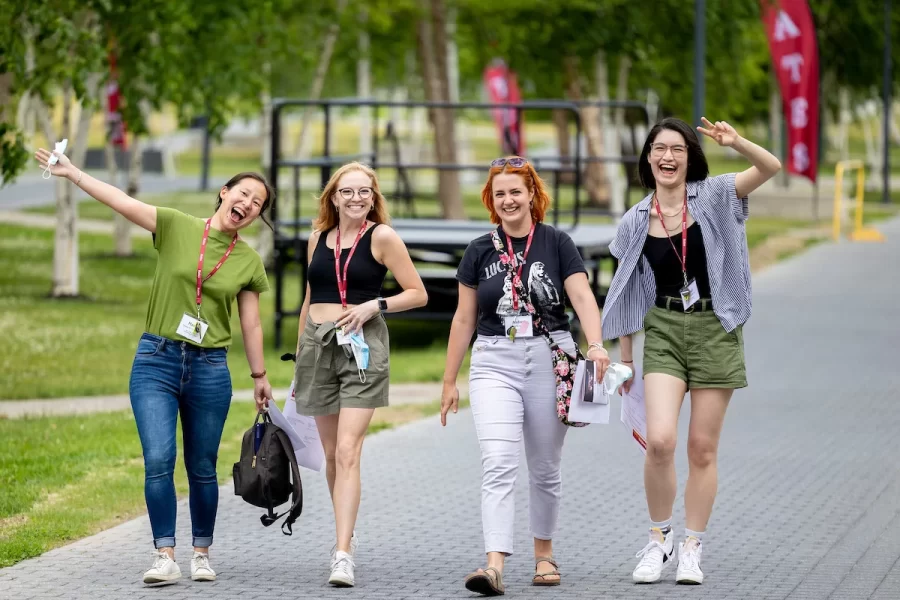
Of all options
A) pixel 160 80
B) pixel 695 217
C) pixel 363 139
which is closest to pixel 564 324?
pixel 695 217

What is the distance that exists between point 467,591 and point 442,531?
3.99 feet

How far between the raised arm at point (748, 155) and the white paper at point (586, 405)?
937 millimetres

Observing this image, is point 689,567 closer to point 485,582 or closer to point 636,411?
point 636,411

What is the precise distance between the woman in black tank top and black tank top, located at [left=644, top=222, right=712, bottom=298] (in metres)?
0.97

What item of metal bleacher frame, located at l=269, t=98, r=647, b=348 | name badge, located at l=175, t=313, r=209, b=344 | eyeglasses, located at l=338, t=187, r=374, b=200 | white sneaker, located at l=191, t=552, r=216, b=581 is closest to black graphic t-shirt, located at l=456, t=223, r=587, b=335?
eyeglasses, located at l=338, t=187, r=374, b=200

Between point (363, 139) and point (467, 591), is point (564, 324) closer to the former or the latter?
point (467, 591)

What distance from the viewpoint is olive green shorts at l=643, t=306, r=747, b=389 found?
240 inches

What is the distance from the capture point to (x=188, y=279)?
239 inches

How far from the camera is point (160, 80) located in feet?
55.0

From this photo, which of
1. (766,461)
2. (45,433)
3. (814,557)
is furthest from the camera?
(45,433)

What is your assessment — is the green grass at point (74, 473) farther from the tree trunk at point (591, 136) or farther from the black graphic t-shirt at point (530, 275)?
the tree trunk at point (591, 136)

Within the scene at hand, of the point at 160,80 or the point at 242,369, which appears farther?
the point at 160,80

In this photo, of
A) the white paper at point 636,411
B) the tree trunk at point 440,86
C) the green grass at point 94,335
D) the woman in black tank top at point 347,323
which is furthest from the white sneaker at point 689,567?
the tree trunk at point 440,86

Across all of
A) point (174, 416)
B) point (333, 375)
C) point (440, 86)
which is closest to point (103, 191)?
point (174, 416)
